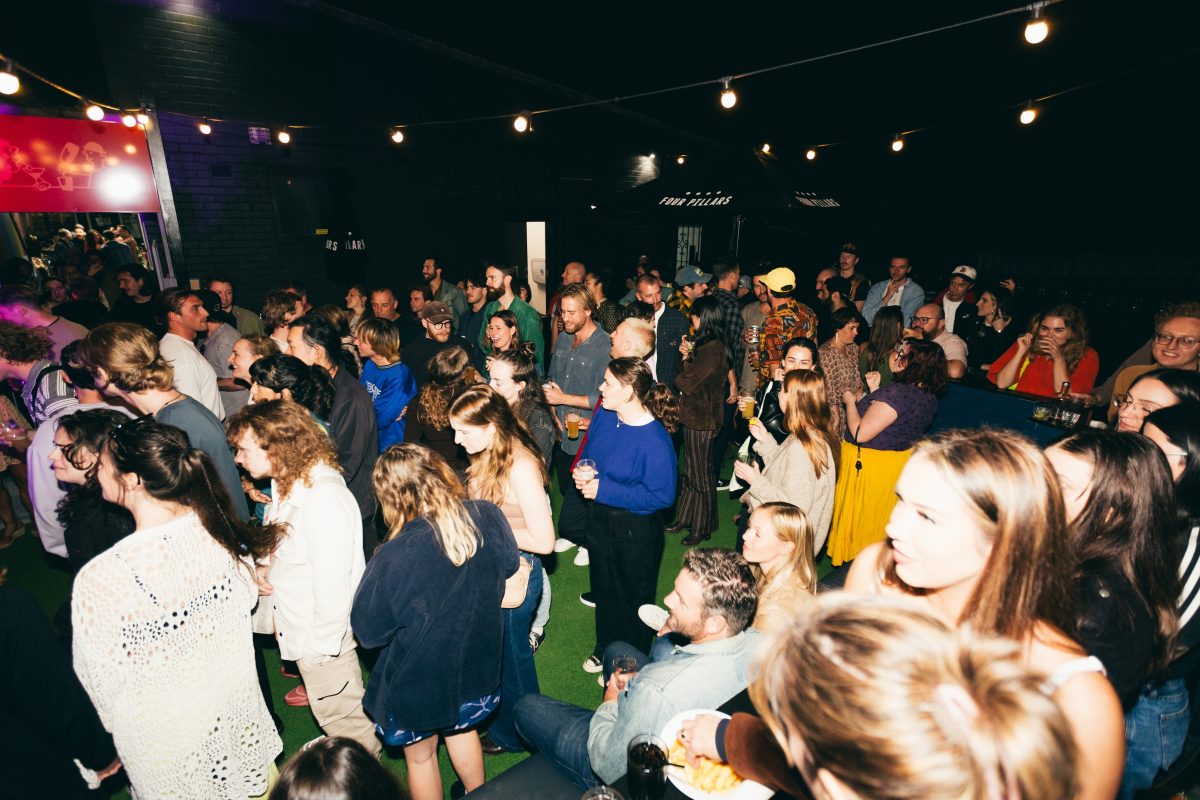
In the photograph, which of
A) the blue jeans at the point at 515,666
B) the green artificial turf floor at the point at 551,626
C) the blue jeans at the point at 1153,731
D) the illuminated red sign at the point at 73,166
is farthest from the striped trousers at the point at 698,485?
the illuminated red sign at the point at 73,166

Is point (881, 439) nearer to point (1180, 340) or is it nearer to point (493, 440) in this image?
point (1180, 340)

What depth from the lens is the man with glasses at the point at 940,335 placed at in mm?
5195

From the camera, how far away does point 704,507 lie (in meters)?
4.97

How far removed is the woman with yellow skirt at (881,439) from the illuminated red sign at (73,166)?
333 inches

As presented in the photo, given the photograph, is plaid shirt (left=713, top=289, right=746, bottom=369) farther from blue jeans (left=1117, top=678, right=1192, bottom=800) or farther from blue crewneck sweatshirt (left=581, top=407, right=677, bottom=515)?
blue jeans (left=1117, top=678, right=1192, bottom=800)

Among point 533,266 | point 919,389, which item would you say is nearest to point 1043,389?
point 919,389

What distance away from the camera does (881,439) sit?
3811 millimetres

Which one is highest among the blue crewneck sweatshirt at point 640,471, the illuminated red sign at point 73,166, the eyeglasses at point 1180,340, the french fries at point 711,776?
the illuminated red sign at point 73,166

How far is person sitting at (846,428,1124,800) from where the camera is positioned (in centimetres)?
130

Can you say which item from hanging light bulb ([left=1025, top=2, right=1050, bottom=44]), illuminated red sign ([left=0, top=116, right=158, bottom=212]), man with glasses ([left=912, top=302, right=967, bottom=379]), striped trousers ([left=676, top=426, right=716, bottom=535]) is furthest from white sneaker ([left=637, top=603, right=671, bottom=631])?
illuminated red sign ([left=0, top=116, right=158, bottom=212])

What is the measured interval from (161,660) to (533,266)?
32.0 ft

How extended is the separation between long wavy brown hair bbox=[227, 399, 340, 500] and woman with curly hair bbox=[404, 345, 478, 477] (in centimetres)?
108

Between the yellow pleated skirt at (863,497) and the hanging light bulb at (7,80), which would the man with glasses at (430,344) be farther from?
the hanging light bulb at (7,80)

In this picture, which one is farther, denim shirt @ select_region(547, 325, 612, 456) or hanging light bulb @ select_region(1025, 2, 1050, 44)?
denim shirt @ select_region(547, 325, 612, 456)
